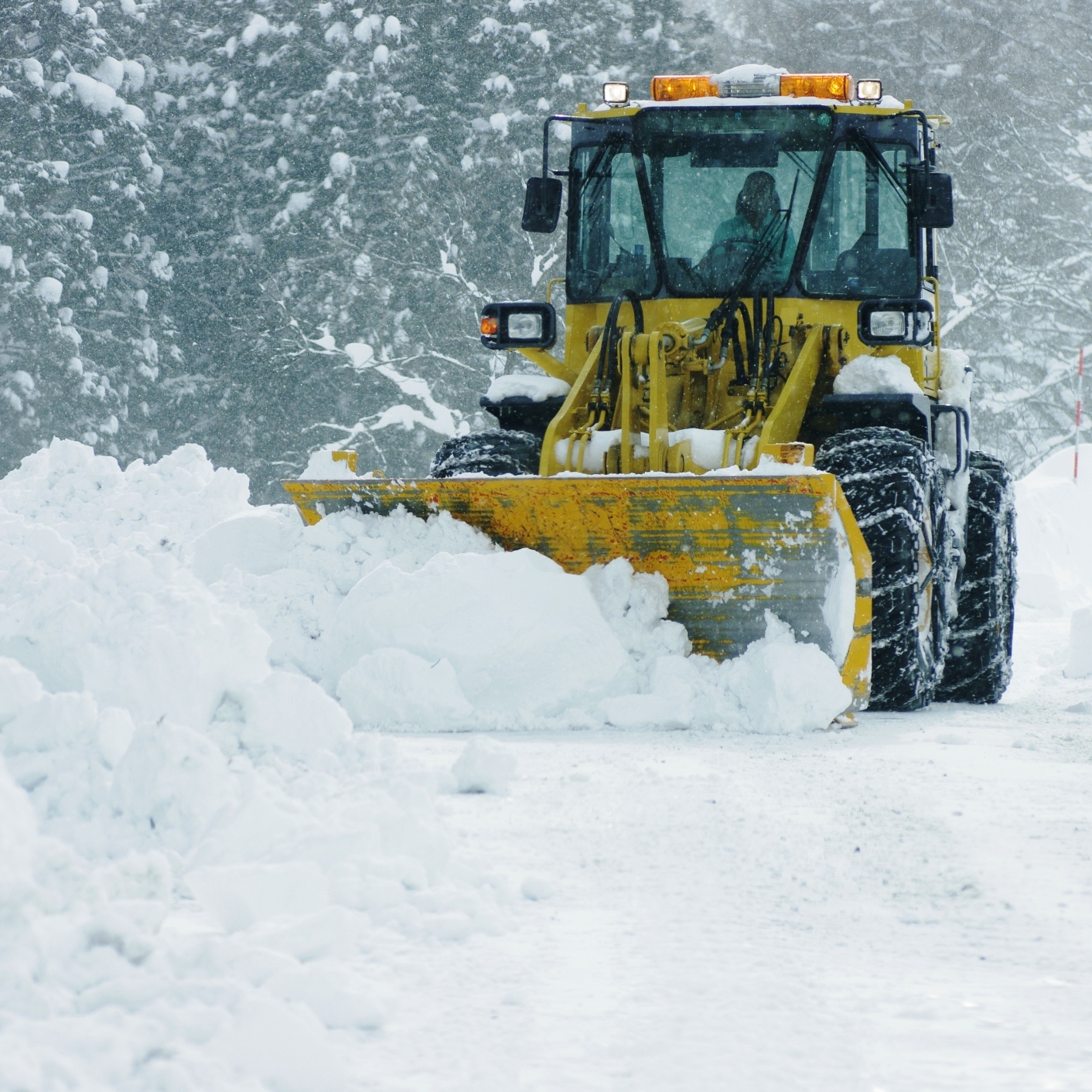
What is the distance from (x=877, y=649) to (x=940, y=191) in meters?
2.15

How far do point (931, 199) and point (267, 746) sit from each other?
4.31 m

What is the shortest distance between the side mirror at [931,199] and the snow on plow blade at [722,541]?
1948 mm

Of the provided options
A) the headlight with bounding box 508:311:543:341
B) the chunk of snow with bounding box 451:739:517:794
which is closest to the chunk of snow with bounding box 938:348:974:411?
the headlight with bounding box 508:311:543:341

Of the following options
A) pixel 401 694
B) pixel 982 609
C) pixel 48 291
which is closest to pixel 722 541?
pixel 401 694

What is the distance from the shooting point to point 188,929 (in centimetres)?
265

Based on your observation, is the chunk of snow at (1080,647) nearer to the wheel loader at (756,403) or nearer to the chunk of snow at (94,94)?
the wheel loader at (756,403)

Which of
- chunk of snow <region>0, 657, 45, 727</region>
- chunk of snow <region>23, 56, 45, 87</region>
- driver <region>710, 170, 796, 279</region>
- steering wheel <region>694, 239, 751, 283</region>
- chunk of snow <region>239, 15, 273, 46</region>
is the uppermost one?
chunk of snow <region>239, 15, 273, 46</region>

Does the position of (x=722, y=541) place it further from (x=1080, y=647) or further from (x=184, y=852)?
(x=1080, y=647)

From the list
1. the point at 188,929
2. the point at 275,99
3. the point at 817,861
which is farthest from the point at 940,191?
the point at 275,99

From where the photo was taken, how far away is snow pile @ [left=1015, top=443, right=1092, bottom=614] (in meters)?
14.2

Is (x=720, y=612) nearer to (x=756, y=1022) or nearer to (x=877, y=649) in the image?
(x=877, y=649)

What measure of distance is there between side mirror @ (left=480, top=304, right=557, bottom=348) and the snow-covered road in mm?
3030

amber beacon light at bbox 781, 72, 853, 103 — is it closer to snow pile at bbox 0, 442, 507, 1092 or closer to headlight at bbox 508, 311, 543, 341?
headlight at bbox 508, 311, 543, 341

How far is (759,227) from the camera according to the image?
7000mm
